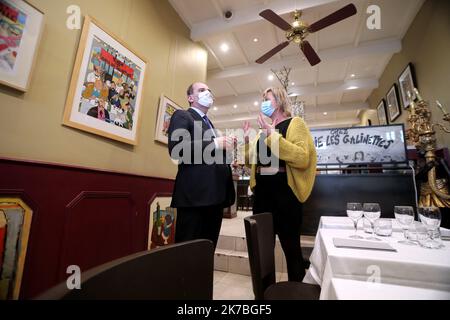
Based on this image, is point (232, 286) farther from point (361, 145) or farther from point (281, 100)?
point (361, 145)

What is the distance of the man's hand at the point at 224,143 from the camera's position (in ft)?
4.37

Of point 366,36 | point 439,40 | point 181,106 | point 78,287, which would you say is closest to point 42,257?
point 78,287

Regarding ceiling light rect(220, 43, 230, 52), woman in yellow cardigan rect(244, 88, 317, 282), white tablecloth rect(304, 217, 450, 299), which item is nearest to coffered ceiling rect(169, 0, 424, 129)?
ceiling light rect(220, 43, 230, 52)

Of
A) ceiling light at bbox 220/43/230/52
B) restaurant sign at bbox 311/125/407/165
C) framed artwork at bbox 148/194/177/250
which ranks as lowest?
framed artwork at bbox 148/194/177/250

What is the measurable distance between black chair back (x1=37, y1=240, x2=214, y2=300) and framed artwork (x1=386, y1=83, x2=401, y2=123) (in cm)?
505

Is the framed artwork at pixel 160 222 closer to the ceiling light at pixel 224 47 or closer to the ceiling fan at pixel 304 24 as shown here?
the ceiling fan at pixel 304 24

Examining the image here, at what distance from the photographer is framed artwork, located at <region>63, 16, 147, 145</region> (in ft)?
5.22

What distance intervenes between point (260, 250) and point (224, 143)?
2.23 feet

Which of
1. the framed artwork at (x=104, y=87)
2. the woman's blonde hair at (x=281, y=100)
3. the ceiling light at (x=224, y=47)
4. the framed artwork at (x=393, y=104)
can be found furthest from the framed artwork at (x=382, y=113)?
the framed artwork at (x=104, y=87)

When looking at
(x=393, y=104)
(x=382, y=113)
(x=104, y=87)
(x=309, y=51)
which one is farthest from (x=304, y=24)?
(x=382, y=113)

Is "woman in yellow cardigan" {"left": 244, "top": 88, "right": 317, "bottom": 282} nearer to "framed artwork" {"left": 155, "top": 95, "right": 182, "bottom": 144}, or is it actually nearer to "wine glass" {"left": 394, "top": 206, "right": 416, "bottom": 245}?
"wine glass" {"left": 394, "top": 206, "right": 416, "bottom": 245}

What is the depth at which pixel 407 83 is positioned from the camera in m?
3.69

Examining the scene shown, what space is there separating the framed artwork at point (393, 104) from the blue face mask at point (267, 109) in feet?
12.7

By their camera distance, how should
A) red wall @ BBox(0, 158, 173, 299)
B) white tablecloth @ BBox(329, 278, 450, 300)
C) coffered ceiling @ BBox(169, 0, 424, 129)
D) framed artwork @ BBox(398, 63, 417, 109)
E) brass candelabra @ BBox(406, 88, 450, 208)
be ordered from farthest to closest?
1. framed artwork @ BBox(398, 63, 417, 109)
2. coffered ceiling @ BBox(169, 0, 424, 129)
3. brass candelabra @ BBox(406, 88, 450, 208)
4. red wall @ BBox(0, 158, 173, 299)
5. white tablecloth @ BBox(329, 278, 450, 300)
